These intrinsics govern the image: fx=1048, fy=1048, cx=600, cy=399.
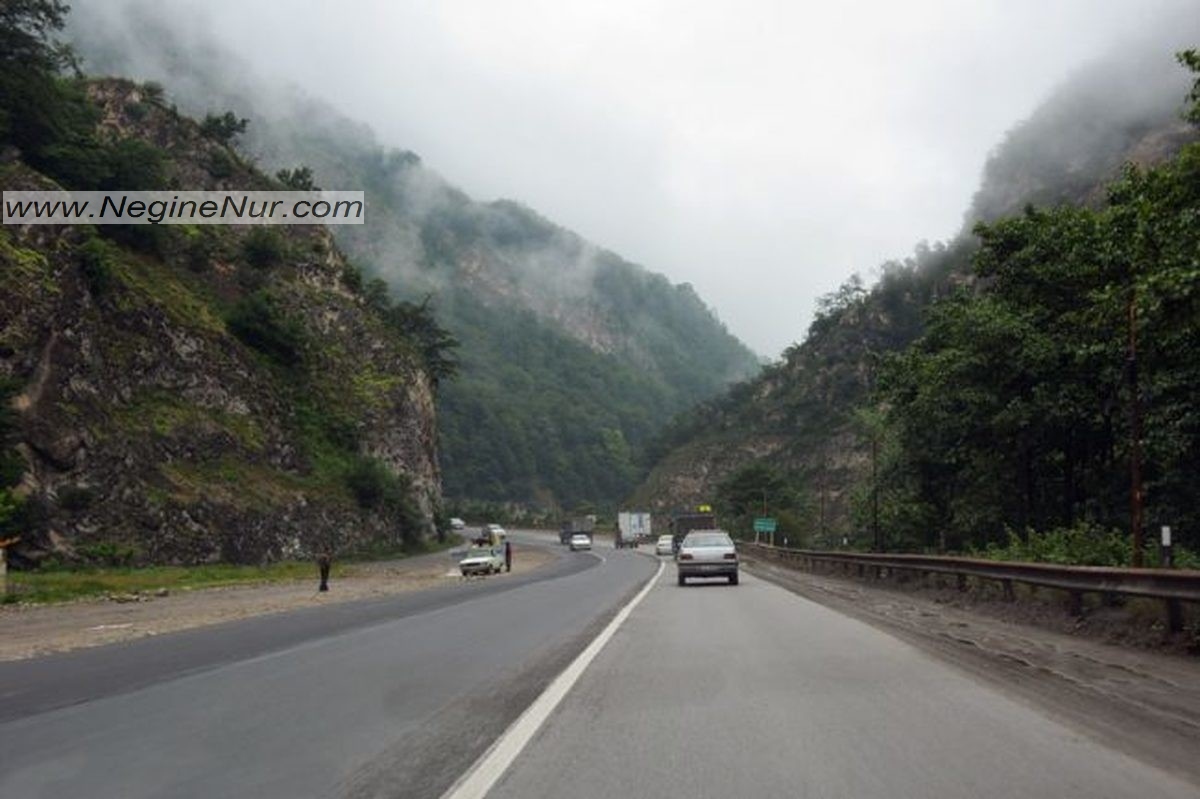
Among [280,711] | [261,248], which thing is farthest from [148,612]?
[261,248]

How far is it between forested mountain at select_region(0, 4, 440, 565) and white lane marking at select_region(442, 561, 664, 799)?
30324mm

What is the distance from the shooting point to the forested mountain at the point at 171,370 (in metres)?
41.1

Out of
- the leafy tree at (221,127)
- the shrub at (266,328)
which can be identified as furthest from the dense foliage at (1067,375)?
the leafy tree at (221,127)

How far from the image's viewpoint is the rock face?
4138cm

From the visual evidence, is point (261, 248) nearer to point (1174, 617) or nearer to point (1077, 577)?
point (1077, 577)

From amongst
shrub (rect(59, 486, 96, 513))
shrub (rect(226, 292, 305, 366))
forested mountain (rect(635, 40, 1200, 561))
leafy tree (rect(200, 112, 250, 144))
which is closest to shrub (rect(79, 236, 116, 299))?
shrub (rect(59, 486, 96, 513))

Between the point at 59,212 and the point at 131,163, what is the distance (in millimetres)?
12232

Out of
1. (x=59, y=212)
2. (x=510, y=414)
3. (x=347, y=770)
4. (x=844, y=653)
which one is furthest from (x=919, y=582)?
(x=510, y=414)

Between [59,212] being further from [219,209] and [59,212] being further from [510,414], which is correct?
[510,414]

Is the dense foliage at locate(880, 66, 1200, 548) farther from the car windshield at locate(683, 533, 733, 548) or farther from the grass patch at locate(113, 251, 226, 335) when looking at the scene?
the grass patch at locate(113, 251, 226, 335)

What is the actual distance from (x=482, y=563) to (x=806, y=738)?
4071cm

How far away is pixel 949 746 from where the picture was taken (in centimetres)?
698

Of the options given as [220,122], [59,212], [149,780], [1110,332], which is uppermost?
→ [220,122]

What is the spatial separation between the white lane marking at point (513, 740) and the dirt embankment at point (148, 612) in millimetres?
8010
